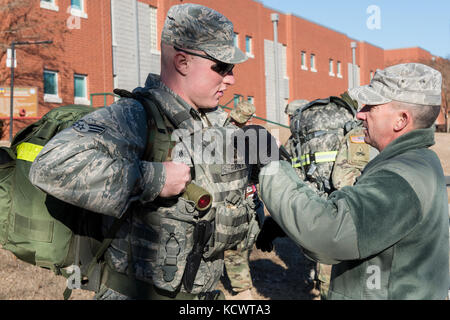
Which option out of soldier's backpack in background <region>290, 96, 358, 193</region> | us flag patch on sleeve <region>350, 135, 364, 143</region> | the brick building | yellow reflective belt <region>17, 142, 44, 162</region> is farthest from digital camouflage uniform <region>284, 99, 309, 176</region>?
the brick building

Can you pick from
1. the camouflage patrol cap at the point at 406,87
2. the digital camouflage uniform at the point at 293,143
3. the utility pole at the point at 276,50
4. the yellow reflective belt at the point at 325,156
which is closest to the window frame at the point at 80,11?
the utility pole at the point at 276,50

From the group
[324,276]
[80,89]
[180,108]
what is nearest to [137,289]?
[180,108]

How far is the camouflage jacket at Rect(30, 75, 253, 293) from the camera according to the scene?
1.82 meters

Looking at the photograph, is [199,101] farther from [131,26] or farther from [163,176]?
[131,26]

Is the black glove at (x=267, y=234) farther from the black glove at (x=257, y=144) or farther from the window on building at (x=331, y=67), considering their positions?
the window on building at (x=331, y=67)

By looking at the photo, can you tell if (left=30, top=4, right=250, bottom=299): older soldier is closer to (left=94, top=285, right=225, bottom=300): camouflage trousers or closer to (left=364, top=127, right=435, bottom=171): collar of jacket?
(left=94, top=285, right=225, bottom=300): camouflage trousers

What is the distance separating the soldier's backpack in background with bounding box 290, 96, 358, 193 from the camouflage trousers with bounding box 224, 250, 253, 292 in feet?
4.92

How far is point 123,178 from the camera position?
1860 mm

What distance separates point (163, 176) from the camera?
78.7 inches

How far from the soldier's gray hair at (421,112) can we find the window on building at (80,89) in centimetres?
1726

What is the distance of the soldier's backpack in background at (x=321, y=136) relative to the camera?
5.88 meters

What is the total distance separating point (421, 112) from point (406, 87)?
0.46ft

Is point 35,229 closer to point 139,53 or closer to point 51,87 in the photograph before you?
point 51,87

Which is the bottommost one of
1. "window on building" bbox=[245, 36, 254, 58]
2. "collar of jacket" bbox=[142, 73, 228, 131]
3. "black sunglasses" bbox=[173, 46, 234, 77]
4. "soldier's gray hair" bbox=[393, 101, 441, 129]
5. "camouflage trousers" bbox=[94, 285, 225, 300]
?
"camouflage trousers" bbox=[94, 285, 225, 300]
